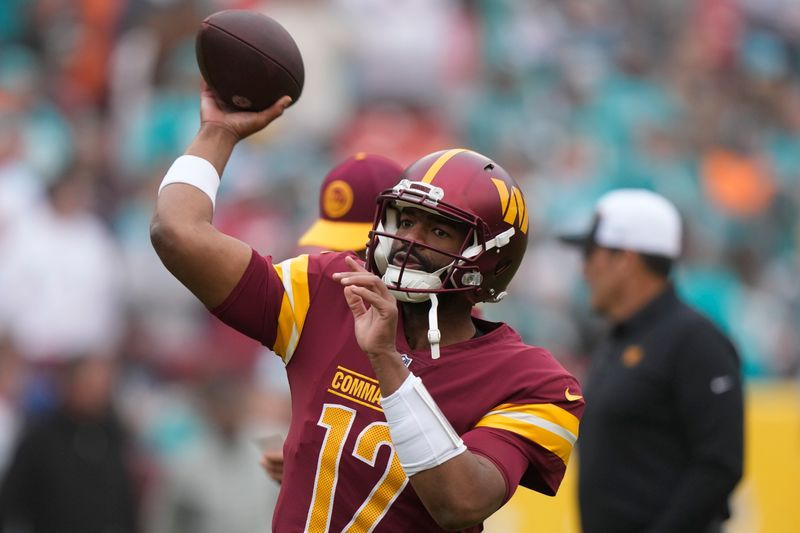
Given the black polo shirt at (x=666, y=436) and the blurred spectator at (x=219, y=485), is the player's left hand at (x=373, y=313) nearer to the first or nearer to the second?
the black polo shirt at (x=666, y=436)

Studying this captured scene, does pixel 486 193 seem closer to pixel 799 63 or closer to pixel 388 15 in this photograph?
pixel 388 15

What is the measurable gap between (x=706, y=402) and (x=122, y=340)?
15.7 feet

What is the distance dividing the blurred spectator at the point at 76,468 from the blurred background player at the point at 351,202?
3279 mm

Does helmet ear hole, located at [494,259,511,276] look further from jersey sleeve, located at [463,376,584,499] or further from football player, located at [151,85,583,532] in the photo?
jersey sleeve, located at [463,376,584,499]

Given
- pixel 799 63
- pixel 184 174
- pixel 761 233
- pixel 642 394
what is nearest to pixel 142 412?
pixel 642 394

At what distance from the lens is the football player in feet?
9.32

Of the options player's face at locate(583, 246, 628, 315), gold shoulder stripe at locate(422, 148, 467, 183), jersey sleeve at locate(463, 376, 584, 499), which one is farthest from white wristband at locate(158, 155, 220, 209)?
player's face at locate(583, 246, 628, 315)

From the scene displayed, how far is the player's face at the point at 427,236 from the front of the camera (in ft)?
9.93

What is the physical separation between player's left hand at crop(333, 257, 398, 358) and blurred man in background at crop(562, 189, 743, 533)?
7.07 ft

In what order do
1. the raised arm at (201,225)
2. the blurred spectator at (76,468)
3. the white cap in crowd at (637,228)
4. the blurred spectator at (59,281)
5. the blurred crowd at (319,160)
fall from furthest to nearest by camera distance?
the blurred spectator at (59,281), the blurred crowd at (319,160), the blurred spectator at (76,468), the white cap in crowd at (637,228), the raised arm at (201,225)

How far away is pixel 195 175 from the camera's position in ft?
9.91

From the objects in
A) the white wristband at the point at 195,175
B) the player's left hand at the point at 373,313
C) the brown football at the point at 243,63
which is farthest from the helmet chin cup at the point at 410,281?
the brown football at the point at 243,63

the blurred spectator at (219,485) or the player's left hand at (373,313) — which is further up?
the player's left hand at (373,313)

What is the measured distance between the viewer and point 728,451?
4.63 m
